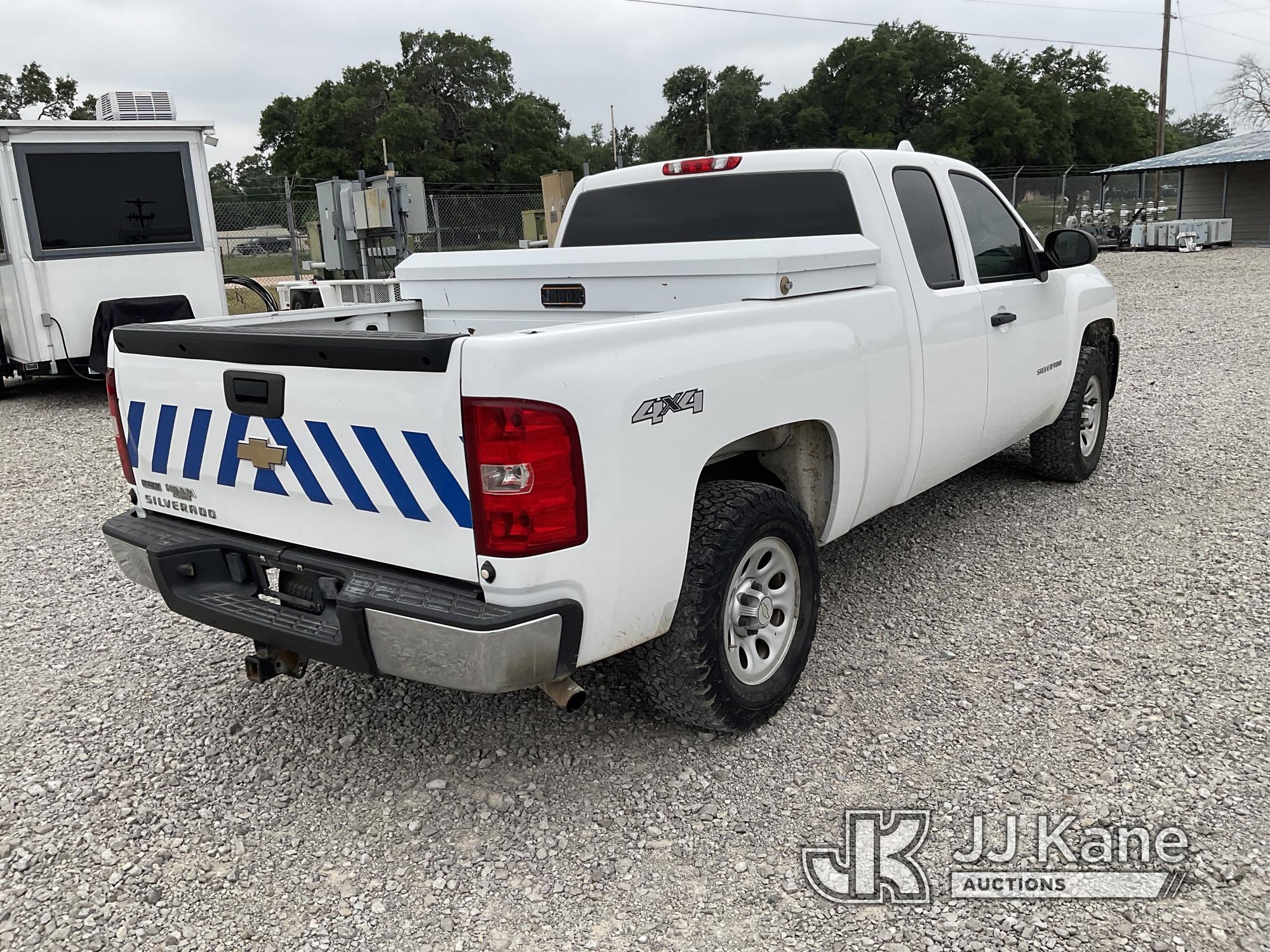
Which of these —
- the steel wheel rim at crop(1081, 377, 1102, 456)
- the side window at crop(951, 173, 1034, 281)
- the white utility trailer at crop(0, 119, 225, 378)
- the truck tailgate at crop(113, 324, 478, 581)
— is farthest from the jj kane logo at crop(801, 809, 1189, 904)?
the white utility trailer at crop(0, 119, 225, 378)

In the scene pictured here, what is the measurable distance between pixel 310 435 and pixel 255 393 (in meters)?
0.25

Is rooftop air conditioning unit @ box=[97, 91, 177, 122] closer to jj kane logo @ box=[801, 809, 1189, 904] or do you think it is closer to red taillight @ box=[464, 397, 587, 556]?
red taillight @ box=[464, 397, 587, 556]

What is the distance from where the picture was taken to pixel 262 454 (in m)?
3.05

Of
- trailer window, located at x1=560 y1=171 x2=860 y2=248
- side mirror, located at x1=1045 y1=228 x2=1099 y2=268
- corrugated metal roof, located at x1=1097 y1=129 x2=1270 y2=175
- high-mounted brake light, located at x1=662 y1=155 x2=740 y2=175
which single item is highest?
corrugated metal roof, located at x1=1097 y1=129 x2=1270 y2=175

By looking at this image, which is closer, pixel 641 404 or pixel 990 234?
pixel 641 404

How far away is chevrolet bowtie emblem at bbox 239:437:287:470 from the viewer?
118 inches

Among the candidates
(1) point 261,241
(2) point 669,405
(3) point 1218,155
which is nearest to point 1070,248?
(2) point 669,405

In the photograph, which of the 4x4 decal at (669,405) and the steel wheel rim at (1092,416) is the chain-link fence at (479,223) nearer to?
the steel wheel rim at (1092,416)

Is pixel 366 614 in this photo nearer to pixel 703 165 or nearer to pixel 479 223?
pixel 703 165

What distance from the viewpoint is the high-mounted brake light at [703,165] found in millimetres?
4547

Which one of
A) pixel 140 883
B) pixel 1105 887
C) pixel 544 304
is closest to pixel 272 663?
pixel 140 883

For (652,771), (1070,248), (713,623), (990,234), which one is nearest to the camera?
(713,623)

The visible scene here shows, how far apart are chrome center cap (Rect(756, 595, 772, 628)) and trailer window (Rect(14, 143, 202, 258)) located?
8.95 m

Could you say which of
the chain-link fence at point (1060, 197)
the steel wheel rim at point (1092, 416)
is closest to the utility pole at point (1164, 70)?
the chain-link fence at point (1060, 197)
